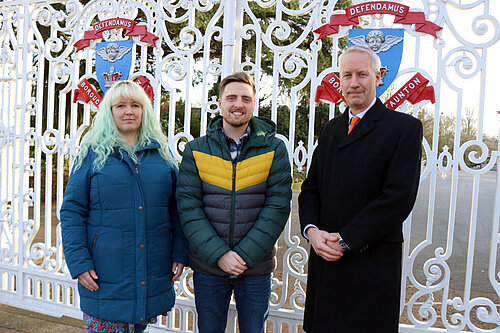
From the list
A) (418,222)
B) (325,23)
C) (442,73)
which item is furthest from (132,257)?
(418,222)

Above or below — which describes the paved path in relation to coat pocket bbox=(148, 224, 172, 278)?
below

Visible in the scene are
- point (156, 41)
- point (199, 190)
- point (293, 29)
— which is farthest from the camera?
point (293, 29)

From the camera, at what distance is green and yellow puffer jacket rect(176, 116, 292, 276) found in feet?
7.29

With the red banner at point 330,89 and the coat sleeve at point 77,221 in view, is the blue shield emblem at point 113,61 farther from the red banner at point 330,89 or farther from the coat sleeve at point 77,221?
the red banner at point 330,89

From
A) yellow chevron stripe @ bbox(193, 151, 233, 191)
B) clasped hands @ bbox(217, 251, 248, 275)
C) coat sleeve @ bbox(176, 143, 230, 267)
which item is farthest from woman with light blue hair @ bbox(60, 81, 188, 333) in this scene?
clasped hands @ bbox(217, 251, 248, 275)

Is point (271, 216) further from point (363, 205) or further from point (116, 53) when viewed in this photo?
point (116, 53)

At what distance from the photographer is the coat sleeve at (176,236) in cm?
239

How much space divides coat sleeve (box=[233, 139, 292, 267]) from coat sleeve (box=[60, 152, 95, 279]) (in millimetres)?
830

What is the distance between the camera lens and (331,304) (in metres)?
2.09

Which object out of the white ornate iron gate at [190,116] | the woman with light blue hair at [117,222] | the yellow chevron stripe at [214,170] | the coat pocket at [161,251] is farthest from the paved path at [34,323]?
the yellow chevron stripe at [214,170]

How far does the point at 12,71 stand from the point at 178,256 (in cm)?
304

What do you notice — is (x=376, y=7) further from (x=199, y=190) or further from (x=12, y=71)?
(x=12, y=71)

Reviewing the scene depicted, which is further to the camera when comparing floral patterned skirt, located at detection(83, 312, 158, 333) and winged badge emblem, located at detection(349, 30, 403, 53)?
winged badge emblem, located at detection(349, 30, 403, 53)

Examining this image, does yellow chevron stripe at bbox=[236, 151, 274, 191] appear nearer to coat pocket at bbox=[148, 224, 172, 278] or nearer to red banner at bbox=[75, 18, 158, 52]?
coat pocket at bbox=[148, 224, 172, 278]
